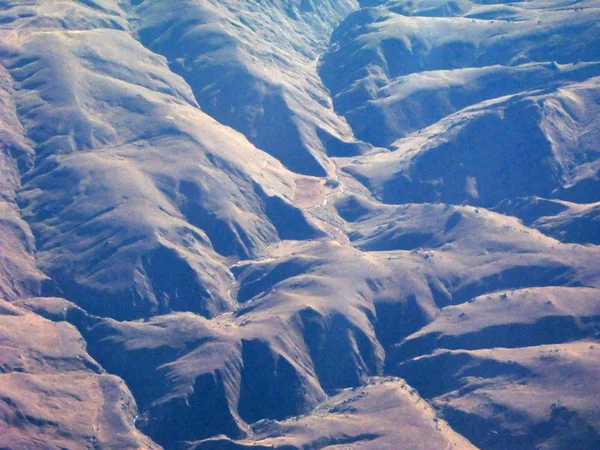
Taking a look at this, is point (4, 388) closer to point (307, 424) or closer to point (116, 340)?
point (116, 340)

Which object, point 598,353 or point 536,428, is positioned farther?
point 598,353

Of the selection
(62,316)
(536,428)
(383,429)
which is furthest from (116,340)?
(536,428)

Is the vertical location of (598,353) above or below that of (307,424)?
above

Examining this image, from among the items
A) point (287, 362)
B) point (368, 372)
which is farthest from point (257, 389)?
point (368, 372)

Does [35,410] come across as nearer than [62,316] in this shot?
Yes

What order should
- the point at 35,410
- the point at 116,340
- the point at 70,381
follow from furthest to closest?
1. the point at 116,340
2. the point at 70,381
3. the point at 35,410

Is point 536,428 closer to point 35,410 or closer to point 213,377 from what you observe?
point 213,377

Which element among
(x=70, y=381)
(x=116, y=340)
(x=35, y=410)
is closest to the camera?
(x=35, y=410)

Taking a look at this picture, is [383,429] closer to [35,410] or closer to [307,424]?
[307,424]
